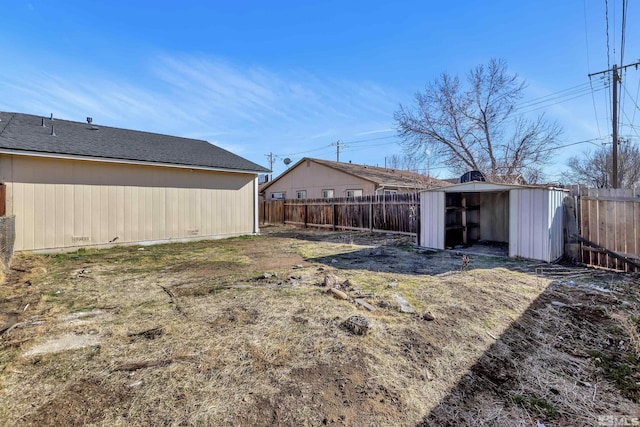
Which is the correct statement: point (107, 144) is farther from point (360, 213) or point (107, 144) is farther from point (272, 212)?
point (360, 213)

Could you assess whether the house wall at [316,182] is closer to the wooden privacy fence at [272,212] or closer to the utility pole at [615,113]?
the wooden privacy fence at [272,212]

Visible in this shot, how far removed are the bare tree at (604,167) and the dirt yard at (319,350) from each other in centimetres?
2466

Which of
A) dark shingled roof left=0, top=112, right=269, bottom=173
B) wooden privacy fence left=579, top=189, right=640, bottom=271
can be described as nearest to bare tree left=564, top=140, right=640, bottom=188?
wooden privacy fence left=579, top=189, right=640, bottom=271

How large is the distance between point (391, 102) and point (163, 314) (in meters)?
19.0

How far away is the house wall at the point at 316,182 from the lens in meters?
16.2

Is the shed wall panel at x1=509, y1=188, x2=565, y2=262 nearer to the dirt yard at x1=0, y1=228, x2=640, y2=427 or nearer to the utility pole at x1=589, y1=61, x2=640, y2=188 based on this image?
the dirt yard at x1=0, y1=228, x2=640, y2=427

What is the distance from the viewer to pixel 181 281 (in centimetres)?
490

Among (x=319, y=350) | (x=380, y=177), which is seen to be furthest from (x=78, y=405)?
(x=380, y=177)

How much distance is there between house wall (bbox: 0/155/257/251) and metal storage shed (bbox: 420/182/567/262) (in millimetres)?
6872

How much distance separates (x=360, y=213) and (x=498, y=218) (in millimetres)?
5121

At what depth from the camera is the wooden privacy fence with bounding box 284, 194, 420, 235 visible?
10.8 metres

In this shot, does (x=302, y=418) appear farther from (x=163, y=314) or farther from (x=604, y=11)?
(x=604, y=11)

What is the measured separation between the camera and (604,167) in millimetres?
25250

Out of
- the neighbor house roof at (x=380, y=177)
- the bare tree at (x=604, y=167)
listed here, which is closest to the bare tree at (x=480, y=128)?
the neighbor house roof at (x=380, y=177)
